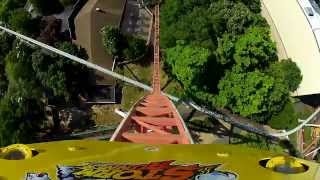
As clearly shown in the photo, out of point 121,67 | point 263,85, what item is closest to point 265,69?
point 263,85

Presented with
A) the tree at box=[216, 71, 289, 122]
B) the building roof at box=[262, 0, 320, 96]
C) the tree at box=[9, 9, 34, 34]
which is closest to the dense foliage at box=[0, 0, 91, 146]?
the tree at box=[9, 9, 34, 34]

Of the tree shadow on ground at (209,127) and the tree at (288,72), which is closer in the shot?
the tree shadow on ground at (209,127)

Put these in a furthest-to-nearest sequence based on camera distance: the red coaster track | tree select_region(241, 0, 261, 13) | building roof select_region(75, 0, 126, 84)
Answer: tree select_region(241, 0, 261, 13), building roof select_region(75, 0, 126, 84), the red coaster track

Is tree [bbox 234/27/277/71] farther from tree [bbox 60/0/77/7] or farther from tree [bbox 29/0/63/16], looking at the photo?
tree [bbox 29/0/63/16]

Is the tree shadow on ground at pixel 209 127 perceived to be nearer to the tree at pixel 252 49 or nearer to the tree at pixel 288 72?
the tree at pixel 252 49

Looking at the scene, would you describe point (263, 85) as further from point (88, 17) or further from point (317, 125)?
point (88, 17)

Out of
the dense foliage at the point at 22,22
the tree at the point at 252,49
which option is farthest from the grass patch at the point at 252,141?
the dense foliage at the point at 22,22

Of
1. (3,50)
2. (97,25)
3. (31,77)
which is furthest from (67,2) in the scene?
(31,77)
